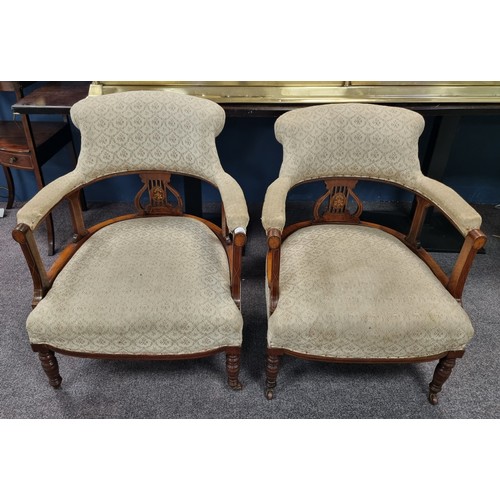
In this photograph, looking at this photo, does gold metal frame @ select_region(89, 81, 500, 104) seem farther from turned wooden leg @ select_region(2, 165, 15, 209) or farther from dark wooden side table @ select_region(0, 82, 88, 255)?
turned wooden leg @ select_region(2, 165, 15, 209)

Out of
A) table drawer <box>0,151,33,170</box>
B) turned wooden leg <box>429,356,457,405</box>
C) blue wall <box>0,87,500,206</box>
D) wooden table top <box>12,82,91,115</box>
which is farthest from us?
blue wall <box>0,87,500,206</box>

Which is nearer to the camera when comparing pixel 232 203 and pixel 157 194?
pixel 232 203

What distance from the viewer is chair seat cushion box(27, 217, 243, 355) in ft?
3.26

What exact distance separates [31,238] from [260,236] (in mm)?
1109

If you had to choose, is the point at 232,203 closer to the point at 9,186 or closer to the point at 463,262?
the point at 463,262

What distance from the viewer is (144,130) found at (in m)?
1.23

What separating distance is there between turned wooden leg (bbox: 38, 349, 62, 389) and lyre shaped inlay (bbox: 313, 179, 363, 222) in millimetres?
878

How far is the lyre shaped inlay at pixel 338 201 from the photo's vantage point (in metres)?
1.29

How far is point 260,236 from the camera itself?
6.35 ft

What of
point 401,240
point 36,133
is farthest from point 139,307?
point 36,133

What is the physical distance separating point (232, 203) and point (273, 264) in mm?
194

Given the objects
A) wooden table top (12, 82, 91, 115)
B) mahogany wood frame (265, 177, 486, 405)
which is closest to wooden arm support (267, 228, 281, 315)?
mahogany wood frame (265, 177, 486, 405)

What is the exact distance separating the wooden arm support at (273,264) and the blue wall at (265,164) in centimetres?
109

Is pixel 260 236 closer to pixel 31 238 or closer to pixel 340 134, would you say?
pixel 340 134
